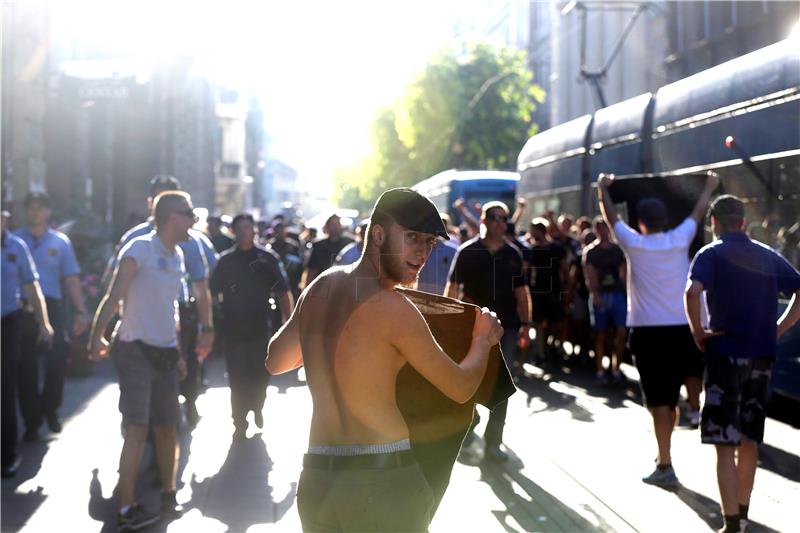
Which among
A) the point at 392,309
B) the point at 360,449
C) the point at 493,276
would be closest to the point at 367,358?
the point at 392,309

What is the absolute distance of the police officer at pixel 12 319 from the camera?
27.4 feet

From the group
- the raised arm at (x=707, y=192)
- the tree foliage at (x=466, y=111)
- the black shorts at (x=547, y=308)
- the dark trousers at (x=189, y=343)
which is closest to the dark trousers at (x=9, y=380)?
the dark trousers at (x=189, y=343)

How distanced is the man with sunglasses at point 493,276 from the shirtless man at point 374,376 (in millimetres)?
5032

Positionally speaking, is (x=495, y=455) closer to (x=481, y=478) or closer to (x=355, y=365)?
(x=481, y=478)

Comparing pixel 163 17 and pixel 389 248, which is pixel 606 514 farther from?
pixel 163 17

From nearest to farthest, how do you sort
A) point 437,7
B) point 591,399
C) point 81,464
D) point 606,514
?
point 606,514 → point 81,464 → point 591,399 → point 437,7

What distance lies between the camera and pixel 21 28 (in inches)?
853

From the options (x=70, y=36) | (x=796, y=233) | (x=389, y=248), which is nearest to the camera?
(x=389, y=248)

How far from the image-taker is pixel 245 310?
32.3 ft

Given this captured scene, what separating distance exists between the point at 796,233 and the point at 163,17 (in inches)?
1121

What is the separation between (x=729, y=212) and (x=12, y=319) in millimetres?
4855

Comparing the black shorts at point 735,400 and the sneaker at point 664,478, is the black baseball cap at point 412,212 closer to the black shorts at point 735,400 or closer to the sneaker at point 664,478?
the black shorts at point 735,400

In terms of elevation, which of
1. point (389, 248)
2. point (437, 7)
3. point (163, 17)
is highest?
point (437, 7)

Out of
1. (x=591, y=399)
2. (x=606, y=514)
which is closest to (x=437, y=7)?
(x=591, y=399)
